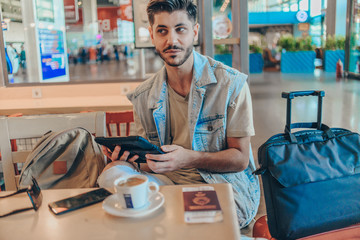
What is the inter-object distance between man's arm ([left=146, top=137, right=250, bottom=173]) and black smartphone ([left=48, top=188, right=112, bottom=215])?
403 mm

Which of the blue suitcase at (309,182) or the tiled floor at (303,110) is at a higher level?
the blue suitcase at (309,182)

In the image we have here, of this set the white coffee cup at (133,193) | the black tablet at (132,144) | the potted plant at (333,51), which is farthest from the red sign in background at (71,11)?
the potted plant at (333,51)

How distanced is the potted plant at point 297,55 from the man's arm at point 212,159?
15.3 metres

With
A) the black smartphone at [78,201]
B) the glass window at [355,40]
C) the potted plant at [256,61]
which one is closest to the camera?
the black smartphone at [78,201]

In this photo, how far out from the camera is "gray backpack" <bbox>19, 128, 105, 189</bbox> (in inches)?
62.3

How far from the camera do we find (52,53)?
481 centimetres

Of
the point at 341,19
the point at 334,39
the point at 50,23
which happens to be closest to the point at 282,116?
the point at 50,23

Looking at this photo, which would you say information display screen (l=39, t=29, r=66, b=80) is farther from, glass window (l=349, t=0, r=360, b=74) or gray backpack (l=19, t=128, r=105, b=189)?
glass window (l=349, t=0, r=360, b=74)

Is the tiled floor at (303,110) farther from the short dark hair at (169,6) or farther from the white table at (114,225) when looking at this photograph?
the white table at (114,225)

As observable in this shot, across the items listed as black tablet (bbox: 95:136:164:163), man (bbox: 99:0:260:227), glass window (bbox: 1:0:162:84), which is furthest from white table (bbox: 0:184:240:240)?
glass window (bbox: 1:0:162:84)

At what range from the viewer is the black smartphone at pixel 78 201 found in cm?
110

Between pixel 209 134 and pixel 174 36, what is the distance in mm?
517

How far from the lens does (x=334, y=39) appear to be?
1584 centimetres

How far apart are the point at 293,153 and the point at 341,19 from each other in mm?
19310
